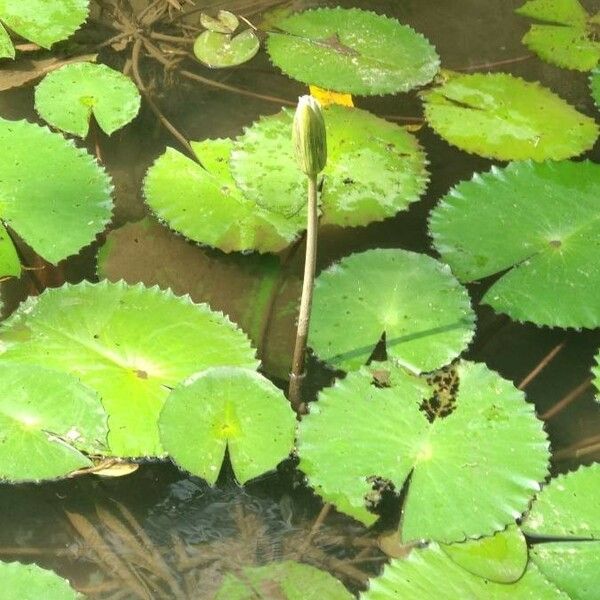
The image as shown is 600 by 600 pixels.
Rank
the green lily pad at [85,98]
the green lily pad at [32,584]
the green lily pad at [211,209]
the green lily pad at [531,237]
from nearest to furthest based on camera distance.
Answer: the green lily pad at [32,584]
the green lily pad at [531,237]
the green lily pad at [211,209]
the green lily pad at [85,98]

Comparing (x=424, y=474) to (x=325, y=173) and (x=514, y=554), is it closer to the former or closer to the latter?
(x=514, y=554)

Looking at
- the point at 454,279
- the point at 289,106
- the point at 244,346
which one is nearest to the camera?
the point at 244,346

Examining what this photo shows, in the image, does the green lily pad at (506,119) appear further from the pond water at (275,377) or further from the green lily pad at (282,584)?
the green lily pad at (282,584)

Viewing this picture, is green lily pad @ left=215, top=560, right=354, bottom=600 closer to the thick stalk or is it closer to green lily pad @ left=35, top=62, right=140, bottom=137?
the thick stalk

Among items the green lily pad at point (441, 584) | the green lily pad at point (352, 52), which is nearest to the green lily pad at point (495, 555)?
the green lily pad at point (441, 584)

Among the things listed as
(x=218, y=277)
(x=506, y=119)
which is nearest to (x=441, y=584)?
(x=218, y=277)

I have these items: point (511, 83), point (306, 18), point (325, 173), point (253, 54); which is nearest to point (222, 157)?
point (325, 173)

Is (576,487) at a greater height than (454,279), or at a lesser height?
lesser
